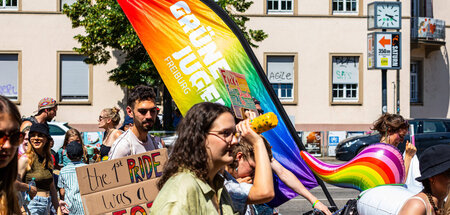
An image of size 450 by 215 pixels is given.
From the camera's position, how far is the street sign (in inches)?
807

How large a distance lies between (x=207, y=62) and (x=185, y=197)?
2.10 meters

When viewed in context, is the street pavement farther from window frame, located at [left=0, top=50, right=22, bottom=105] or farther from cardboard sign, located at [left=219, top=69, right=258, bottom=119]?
window frame, located at [left=0, top=50, right=22, bottom=105]

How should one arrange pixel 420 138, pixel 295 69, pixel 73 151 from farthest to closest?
1. pixel 295 69
2. pixel 420 138
3. pixel 73 151

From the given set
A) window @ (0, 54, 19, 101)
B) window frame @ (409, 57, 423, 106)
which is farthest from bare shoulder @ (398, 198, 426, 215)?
window frame @ (409, 57, 423, 106)

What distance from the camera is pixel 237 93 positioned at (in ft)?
11.4

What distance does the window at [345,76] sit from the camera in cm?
2594

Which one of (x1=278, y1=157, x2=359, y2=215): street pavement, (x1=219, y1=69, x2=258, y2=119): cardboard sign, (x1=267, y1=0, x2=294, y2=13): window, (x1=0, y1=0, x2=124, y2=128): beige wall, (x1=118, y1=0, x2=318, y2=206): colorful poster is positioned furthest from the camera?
(x1=267, y1=0, x2=294, y2=13): window

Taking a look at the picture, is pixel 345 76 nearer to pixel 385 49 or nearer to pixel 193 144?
pixel 385 49

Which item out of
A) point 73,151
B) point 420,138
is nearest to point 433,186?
point 73,151

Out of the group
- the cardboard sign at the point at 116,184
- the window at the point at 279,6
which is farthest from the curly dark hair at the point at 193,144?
the window at the point at 279,6

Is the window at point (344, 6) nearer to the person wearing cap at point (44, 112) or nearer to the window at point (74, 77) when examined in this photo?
the window at point (74, 77)

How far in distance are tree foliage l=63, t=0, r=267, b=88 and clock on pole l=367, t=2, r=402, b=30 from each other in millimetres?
4303

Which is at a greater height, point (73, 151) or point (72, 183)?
point (73, 151)

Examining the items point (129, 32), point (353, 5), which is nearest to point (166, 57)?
point (129, 32)
